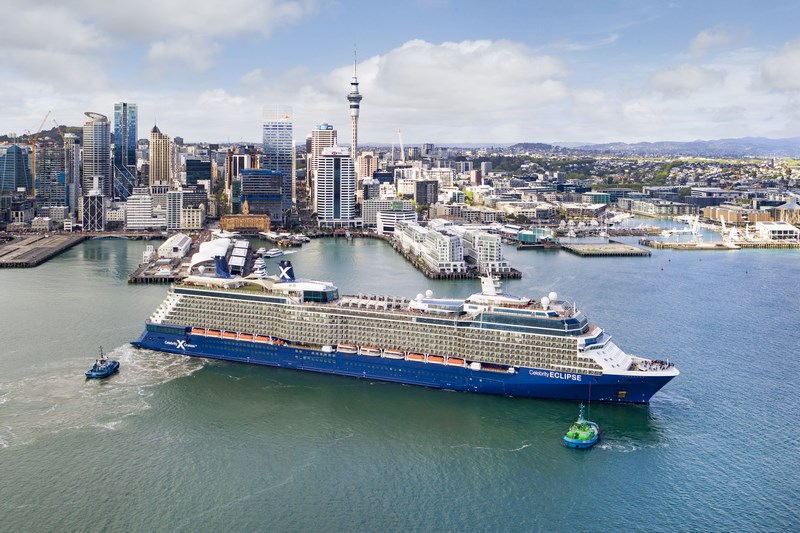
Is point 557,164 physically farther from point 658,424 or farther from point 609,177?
point 658,424

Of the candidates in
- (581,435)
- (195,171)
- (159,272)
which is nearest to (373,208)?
(195,171)

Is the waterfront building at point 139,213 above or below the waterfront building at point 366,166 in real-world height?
below

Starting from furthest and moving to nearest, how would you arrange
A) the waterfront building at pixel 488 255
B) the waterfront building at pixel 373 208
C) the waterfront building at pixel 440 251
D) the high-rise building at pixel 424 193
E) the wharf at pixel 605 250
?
the high-rise building at pixel 424 193
the waterfront building at pixel 373 208
the wharf at pixel 605 250
the waterfront building at pixel 440 251
the waterfront building at pixel 488 255

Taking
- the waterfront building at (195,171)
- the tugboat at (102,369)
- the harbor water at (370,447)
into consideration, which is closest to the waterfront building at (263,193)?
the waterfront building at (195,171)

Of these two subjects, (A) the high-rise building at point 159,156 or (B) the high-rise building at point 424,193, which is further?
(A) the high-rise building at point 159,156

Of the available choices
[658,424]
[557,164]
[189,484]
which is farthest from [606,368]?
[557,164]

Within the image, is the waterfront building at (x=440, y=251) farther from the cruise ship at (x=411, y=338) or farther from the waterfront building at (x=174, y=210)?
the waterfront building at (x=174, y=210)

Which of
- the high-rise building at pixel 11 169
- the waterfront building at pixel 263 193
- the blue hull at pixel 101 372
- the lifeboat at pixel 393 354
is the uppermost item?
the high-rise building at pixel 11 169

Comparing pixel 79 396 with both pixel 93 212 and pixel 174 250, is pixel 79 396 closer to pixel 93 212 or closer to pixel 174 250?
pixel 174 250
